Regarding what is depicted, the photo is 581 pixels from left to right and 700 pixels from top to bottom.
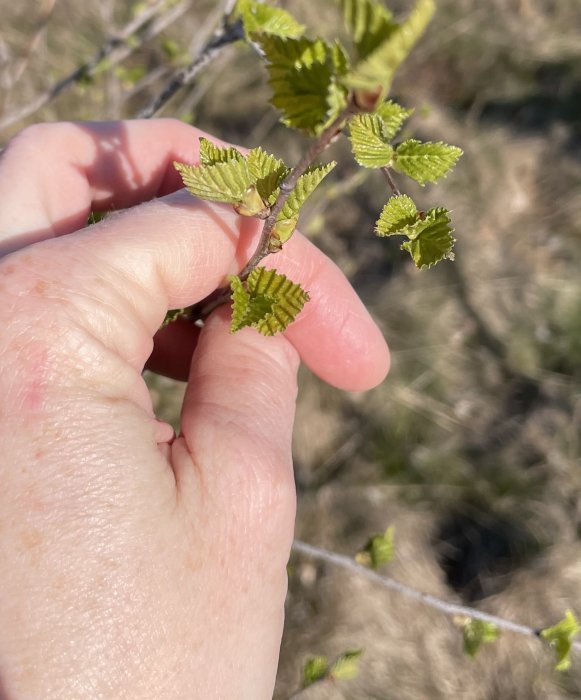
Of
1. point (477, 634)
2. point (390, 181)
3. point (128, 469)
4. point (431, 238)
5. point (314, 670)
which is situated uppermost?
point (390, 181)

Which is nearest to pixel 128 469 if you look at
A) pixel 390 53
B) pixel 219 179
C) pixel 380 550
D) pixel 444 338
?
Answer: pixel 219 179

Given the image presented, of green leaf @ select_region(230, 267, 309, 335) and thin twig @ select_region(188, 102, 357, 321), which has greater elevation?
Result: thin twig @ select_region(188, 102, 357, 321)

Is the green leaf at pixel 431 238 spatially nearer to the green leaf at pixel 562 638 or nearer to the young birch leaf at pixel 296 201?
the young birch leaf at pixel 296 201

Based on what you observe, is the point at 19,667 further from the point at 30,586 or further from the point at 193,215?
the point at 193,215

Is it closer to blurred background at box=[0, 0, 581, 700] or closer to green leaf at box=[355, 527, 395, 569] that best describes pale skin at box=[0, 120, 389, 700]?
green leaf at box=[355, 527, 395, 569]

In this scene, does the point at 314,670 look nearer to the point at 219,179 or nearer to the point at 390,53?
the point at 219,179

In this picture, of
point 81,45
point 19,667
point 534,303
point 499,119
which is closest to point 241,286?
point 19,667

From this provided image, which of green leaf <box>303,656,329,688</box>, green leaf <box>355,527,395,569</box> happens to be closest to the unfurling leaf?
green leaf <box>355,527,395,569</box>
